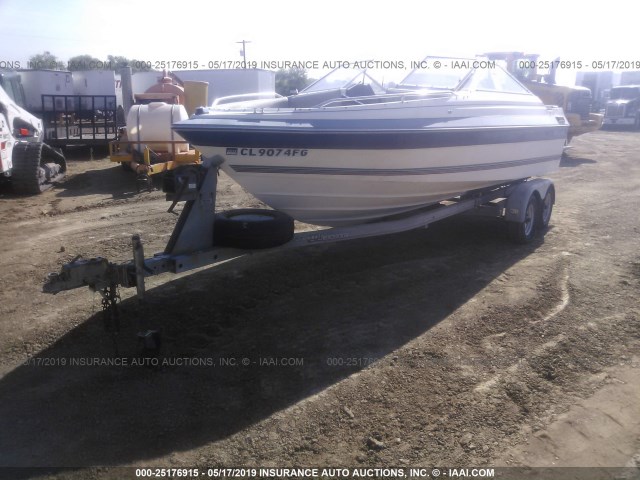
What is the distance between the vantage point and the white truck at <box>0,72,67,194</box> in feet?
29.6

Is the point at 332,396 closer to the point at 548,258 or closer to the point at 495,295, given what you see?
the point at 495,295

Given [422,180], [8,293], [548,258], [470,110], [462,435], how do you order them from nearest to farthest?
[462,435] < [8,293] < [422,180] < [470,110] < [548,258]

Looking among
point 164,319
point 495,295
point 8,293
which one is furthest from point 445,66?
point 8,293

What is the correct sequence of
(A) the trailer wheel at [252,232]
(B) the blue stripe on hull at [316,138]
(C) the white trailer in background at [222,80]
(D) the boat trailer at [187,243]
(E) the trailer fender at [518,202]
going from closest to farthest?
(D) the boat trailer at [187,243] → (A) the trailer wheel at [252,232] → (B) the blue stripe on hull at [316,138] → (E) the trailer fender at [518,202] → (C) the white trailer in background at [222,80]

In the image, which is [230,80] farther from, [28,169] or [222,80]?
[28,169]

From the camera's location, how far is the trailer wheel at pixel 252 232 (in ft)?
14.1

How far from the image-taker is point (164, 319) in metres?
4.41

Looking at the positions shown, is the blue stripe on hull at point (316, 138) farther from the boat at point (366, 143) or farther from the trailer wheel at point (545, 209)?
the trailer wheel at point (545, 209)

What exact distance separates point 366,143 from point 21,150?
7153 mm

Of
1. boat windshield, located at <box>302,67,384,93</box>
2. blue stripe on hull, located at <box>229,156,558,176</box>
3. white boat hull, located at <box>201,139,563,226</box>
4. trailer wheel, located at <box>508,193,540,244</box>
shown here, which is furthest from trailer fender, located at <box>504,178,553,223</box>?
boat windshield, located at <box>302,67,384,93</box>

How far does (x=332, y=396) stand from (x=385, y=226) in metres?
2.26

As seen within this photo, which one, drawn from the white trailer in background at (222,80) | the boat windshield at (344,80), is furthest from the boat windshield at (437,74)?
the white trailer in background at (222,80)

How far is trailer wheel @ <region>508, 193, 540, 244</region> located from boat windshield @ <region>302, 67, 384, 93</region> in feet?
7.39

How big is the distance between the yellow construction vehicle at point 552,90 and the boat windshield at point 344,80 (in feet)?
37.0
